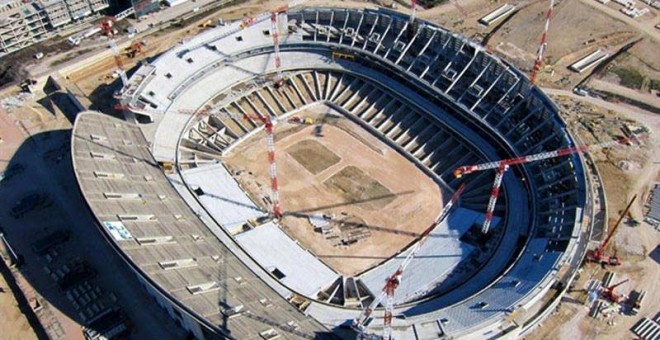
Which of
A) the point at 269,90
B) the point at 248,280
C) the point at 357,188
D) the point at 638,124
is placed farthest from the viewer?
the point at 269,90

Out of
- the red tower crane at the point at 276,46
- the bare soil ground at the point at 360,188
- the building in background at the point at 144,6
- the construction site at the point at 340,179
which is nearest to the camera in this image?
the construction site at the point at 340,179

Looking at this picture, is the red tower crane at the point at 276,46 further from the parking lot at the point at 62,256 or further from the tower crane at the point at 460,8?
the tower crane at the point at 460,8

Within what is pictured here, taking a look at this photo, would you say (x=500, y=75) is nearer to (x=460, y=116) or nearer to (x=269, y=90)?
(x=460, y=116)

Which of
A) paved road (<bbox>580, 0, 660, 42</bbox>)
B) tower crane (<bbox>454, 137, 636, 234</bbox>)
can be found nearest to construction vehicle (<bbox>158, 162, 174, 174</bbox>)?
tower crane (<bbox>454, 137, 636, 234</bbox>)

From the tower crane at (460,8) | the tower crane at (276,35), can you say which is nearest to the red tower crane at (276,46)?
the tower crane at (276,35)

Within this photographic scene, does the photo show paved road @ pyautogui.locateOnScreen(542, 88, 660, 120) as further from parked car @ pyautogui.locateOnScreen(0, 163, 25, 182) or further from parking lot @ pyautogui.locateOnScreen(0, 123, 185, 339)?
parked car @ pyautogui.locateOnScreen(0, 163, 25, 182)

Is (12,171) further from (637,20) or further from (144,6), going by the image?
(637,20)

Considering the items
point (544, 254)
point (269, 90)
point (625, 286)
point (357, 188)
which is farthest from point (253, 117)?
point (625, 286)
